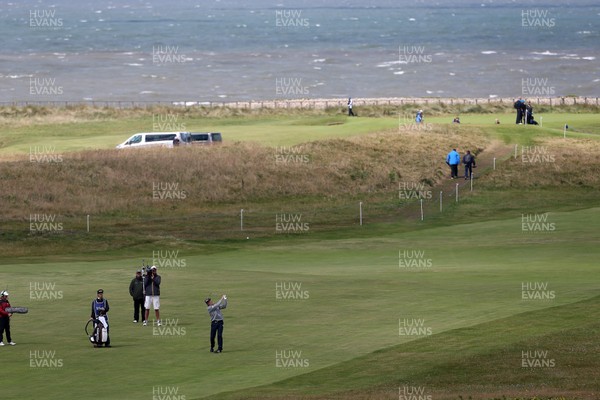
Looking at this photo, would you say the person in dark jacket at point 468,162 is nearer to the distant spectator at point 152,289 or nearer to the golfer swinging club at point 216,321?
the distant spectator at point 152,289

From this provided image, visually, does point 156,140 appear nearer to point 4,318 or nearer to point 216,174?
point 216,174

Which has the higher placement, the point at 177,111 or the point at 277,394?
the point at 177,111

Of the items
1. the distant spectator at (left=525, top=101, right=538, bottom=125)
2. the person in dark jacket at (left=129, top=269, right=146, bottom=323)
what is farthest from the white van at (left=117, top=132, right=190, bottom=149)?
the person in dark jacket at (left=129, top=269, right=146, bottom=323)

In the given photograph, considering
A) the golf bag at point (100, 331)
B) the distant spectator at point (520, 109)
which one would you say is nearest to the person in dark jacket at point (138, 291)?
the golf bag at point (100, 331)

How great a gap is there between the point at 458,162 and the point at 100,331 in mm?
42249

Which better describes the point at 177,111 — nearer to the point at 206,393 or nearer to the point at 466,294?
the point at 466,294

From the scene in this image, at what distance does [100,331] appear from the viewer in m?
33.1

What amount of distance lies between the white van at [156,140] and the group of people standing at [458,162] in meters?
17.4

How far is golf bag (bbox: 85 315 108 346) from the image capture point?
3306 cm

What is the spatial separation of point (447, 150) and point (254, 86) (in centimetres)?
11982

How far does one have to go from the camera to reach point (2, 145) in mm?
84938

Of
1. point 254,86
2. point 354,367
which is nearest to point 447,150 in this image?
point 354,367

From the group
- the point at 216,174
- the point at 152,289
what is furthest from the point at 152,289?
the point at 216,174

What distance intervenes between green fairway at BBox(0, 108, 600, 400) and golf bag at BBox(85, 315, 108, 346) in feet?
1.07
